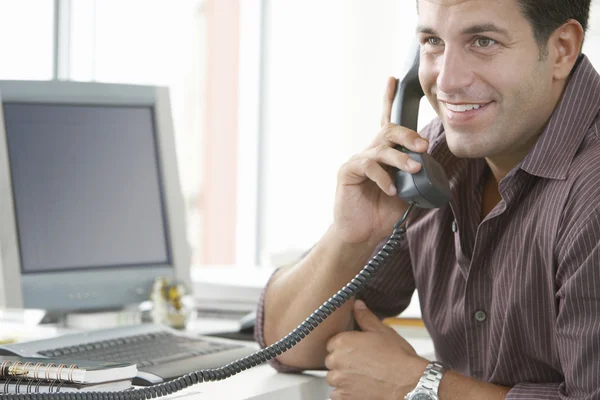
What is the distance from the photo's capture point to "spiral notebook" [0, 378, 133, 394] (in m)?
1.18

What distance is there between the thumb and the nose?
16.2 inches

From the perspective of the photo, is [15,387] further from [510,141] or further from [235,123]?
[235,123]

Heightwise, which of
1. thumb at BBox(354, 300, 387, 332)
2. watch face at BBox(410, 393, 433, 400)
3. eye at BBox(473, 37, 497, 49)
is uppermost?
eye at BBox(473, 37, 497, 49)

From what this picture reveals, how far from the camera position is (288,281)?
162cm

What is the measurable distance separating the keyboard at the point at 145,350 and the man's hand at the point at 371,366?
0.55 ft

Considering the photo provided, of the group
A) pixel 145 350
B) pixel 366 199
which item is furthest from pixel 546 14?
pixel 145 350

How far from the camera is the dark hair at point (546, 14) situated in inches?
54.6

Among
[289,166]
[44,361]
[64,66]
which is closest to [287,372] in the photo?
[44,361]

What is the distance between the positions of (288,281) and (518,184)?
1.48ft

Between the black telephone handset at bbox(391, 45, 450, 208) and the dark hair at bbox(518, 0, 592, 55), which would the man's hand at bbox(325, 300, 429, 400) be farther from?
the dark hair at bbox(518, 0, 592, 55)

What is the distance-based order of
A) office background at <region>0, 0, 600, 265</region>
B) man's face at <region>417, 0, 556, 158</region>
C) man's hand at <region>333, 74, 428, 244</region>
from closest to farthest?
man's face at <region>417, 0, 556, 158</region>, man's hand at <region>333, 74, 428, 244</region>, office background at <region>0, 0, 600, 265</region>

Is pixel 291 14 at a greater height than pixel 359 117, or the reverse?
pixel 291 14


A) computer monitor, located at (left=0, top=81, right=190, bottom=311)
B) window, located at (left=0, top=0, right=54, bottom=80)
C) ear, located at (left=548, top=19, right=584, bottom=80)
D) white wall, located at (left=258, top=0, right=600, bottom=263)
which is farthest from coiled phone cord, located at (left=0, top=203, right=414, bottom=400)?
window, located at (left=0, top=0, right=54, bottom=80)

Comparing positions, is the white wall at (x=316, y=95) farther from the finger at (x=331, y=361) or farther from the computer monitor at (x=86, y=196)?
the finger at (x=331, y=361)
